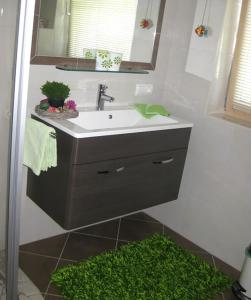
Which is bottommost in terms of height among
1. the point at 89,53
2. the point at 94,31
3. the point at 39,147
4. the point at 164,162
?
the point at 164,162

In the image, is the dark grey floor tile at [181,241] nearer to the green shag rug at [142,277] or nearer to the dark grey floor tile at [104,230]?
the green shag rug at [142,277]

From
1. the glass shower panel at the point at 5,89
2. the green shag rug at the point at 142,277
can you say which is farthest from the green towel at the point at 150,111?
the glass shower panel at the point at 5,89

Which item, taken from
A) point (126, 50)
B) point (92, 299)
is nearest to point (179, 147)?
point (126, 50)

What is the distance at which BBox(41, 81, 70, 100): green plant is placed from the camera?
2.11 m

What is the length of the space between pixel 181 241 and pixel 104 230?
1.93ft

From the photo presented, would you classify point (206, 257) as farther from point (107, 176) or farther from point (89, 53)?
point (89, 53)

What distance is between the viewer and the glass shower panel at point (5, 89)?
3.71 feet

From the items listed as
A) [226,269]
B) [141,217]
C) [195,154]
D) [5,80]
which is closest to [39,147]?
[5,80]

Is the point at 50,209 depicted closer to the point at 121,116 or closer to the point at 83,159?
the point at 83,159

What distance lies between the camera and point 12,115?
3.77 ft

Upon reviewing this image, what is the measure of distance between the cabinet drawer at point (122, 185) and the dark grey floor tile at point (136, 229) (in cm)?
42

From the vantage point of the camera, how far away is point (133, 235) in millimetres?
2840

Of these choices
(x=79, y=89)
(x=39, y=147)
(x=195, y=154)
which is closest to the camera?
(x=39, y=147)

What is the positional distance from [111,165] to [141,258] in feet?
2.54
